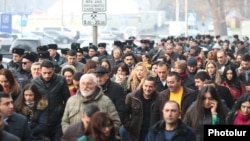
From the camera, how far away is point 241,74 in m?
18.1

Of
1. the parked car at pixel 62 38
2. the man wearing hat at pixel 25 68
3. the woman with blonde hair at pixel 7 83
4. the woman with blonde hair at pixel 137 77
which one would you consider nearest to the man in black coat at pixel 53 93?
the woman with blonde hair at pixel 7 83

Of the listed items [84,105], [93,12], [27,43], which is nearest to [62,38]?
[27,43]

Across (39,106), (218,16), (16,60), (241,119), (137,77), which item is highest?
(218,16)

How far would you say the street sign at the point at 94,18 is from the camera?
872 inches

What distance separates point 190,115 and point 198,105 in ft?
0.60

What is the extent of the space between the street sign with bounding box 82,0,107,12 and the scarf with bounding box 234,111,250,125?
36.9 ft

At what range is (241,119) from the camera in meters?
11.2

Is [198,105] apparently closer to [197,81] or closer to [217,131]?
[217,131]

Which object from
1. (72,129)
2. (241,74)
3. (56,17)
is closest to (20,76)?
(241,74)

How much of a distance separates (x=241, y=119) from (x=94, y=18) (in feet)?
Answer: 37.4

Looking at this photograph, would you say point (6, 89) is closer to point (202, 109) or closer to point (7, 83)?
point (7, 83)

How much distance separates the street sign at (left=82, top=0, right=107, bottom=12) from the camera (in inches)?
871

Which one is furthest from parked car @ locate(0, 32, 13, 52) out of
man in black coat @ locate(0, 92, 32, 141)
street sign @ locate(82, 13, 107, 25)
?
man in black coat @ locate(0, 92, 32, 141)

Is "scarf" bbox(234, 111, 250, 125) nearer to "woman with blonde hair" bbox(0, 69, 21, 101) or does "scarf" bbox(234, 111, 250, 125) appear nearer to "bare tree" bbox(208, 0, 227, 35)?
"woman with blonde hair" bbox(0, 69, 21, 101)
